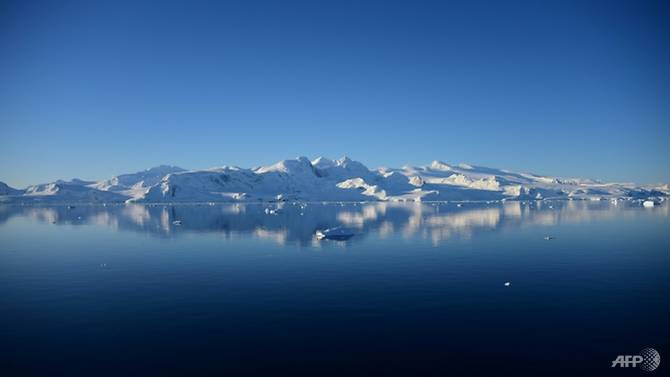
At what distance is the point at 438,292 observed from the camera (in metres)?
32.3

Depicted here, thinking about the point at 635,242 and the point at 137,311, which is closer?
the point at 137,311

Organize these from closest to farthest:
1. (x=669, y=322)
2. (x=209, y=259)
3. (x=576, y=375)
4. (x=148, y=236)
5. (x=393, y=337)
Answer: (x=576, y=375) < (x=393, y=337) < (x=669, y=322) < (x=209, y=259) < (x=148, y=236)

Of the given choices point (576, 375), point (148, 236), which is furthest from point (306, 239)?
point (576, 375)

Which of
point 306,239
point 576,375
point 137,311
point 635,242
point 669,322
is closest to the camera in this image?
point 576,375

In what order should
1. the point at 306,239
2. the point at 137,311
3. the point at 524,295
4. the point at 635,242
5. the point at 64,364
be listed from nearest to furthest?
1. the point at 64,364
2. the point at 137,311
3. the point at 524,295
4. the point at 635,242
5. the point at 306,239

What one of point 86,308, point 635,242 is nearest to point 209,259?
point 86,308

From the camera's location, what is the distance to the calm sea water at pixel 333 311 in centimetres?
2002

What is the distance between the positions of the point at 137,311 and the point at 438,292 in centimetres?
A: 2230

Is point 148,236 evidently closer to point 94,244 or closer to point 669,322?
point 94,244

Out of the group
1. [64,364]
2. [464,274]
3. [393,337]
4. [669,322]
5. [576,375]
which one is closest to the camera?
[576,375]

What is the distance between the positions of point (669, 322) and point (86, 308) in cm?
3866

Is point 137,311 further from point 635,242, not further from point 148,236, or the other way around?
point 635,242

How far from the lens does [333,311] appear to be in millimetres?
27594

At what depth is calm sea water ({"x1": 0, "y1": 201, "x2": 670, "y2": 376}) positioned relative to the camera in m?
20.0
